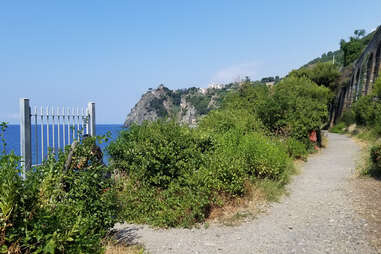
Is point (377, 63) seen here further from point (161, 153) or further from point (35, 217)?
point (35, 217)

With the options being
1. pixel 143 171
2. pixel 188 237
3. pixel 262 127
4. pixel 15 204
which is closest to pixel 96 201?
pixel 15 204

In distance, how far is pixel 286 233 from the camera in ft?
14.5

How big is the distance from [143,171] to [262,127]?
735 centimetres

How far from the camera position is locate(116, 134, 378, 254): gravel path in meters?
3.94

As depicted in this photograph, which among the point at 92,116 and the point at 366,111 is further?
the point at 366,111

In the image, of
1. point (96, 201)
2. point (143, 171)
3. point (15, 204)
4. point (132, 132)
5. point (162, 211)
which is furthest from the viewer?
point (132, 132)

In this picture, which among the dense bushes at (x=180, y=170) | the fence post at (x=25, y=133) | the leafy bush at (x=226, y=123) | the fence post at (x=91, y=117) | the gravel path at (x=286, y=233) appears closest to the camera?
the gravel path at (x=286, y=233)

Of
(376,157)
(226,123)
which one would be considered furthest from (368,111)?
(226,123)

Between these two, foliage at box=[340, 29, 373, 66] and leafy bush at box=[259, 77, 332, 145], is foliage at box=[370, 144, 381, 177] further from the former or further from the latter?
foliage at box=[340, 29, 373, 66]

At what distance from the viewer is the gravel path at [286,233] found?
394 cm

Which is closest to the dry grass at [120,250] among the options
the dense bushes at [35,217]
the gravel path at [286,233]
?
the gravel path at [286,233]

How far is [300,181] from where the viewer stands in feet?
25.6

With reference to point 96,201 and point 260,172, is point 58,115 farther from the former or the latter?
point 260,172

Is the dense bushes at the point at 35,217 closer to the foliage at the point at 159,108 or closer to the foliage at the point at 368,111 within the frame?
the foliage at the point at 159,108
